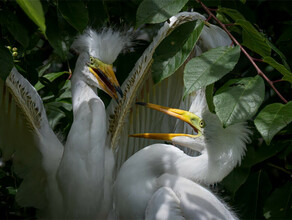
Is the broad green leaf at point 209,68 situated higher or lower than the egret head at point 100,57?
higher

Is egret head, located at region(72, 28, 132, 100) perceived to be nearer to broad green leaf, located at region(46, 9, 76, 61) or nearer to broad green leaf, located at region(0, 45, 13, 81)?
broad green leaf, located at region(46, 9, 76, 61)

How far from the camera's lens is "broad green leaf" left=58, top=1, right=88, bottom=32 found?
1.72 meters

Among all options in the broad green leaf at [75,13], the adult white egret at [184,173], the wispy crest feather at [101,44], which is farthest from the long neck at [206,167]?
the broad green leaf at [75,13]

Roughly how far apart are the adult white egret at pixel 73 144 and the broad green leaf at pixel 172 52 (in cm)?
97

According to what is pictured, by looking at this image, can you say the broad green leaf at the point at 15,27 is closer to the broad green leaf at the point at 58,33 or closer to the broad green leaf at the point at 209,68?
the broad green leaf at the point at 58,33

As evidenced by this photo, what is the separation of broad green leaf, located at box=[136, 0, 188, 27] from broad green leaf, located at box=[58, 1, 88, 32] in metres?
0.23

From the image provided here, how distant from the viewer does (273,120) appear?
1.54 m

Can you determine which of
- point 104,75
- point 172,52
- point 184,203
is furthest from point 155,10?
point 184,203

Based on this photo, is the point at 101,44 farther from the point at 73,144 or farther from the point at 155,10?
the point at 155,10

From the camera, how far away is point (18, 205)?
2.86 m

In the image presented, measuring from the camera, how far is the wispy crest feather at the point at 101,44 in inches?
108

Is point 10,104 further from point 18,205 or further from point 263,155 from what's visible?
point 263,155

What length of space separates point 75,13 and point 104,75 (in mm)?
1003

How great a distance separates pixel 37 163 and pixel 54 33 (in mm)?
1062
